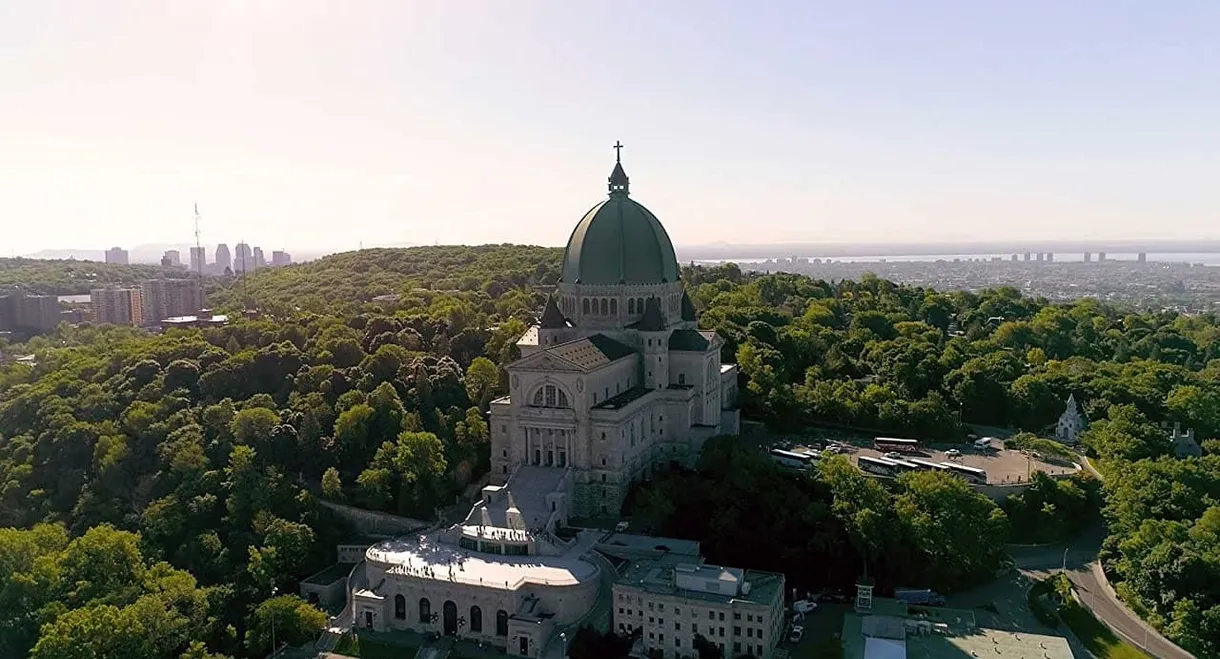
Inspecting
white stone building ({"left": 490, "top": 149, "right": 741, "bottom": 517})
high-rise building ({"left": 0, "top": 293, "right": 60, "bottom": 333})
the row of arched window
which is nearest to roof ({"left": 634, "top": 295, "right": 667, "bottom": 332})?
white stone building ({"left": 490, "top": 149, "right": 741, "bottom": 517})

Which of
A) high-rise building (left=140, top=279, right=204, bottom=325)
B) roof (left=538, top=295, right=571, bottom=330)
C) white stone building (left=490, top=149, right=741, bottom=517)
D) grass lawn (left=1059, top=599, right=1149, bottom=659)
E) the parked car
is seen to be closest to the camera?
grass lawn (left=1059, top=599, right=1149, bottom=659)

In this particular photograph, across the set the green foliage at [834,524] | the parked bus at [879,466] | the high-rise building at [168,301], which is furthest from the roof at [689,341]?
the high-rise building at [168,301]

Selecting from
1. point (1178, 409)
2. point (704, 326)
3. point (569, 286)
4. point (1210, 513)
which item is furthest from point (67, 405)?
point (1178, 409)

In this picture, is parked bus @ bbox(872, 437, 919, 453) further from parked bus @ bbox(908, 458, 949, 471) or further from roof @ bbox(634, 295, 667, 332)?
roof @ bbox(634, 295, 667, 332)

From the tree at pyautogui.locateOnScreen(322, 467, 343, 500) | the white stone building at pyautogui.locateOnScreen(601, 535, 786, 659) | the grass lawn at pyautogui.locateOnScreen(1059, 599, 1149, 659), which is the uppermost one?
the tree at pyautogui.locateOnScreen(322, 467, 343, 500)

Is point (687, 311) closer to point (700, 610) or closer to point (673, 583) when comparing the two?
point (673, 583)

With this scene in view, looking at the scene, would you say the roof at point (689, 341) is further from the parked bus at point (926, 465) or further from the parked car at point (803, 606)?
the parked car at point (803, 606)

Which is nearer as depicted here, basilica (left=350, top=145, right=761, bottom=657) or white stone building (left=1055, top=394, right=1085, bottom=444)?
basilica (left=350, top=145, right=761, bottom=657)
